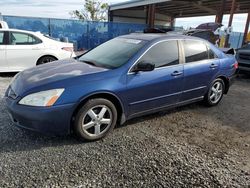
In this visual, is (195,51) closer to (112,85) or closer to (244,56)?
(112,85)

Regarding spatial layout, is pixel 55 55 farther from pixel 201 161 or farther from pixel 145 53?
pixel 201 161

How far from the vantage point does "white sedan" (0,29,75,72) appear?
678 cm

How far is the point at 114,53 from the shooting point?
3961mm

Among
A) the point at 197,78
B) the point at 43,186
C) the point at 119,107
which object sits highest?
the point at 197,78

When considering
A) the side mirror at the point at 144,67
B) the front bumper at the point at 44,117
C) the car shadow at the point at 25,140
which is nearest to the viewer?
the front bumper at the point at 44,117

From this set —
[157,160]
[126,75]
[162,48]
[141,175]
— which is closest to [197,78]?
[162,48]

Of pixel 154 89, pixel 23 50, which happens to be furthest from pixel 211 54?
pixel 23 50

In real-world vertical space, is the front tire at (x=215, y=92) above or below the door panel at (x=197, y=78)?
below

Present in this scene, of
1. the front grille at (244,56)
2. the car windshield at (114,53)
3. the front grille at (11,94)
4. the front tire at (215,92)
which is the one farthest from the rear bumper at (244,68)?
the front grille at (11,94)

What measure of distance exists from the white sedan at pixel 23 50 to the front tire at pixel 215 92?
4.76 meters

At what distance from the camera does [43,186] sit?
2.42m

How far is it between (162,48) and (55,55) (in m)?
4.40

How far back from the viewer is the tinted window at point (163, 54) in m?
3.80

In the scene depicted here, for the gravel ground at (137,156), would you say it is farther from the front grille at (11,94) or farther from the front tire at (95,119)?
the front grille at (11,94)
